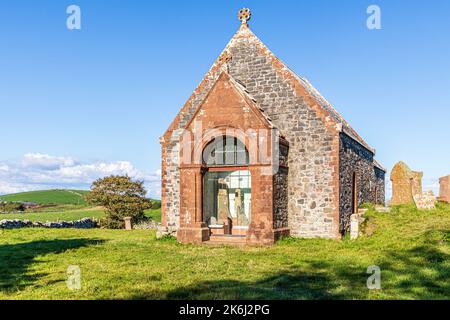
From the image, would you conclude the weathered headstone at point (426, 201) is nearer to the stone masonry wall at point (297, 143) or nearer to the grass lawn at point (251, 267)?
the grass lawn at point (251, 267)

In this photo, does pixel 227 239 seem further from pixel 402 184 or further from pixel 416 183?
pixel 416 183

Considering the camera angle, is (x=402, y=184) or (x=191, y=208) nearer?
(x=191, y=208)

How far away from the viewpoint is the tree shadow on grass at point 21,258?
10703 mm

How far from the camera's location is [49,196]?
79312mm

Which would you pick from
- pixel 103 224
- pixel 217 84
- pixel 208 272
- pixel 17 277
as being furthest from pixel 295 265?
pixel 103 224

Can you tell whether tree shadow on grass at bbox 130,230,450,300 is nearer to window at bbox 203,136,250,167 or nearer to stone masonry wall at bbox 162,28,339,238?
stone masonry wall at bbox 162,28,339,238

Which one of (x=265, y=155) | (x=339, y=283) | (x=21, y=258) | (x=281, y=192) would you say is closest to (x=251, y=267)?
(x=339, y=283)

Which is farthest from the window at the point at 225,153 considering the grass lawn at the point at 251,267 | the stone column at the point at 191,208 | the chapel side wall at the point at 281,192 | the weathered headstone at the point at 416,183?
the weathered headstone at the point at 416,183

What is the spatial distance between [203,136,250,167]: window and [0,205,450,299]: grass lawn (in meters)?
4.14

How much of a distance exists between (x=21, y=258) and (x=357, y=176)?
1652 centimetres

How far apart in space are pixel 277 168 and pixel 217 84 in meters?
4.54

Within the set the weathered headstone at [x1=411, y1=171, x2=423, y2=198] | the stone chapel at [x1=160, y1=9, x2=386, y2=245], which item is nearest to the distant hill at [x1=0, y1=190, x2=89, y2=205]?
the stone chapel at [x1=160, y1=9, x2=386, y2=245]

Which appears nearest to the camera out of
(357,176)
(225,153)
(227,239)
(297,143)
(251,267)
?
(251,267)

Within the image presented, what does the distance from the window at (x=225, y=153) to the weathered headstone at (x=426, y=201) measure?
308 inches
